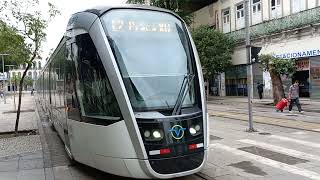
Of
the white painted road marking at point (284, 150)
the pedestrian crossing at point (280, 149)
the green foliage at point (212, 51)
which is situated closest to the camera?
the pedestrian crossing at point (280, 149)

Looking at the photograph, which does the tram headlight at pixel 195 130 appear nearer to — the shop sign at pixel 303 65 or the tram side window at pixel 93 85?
the tram side window at pixel 93 85

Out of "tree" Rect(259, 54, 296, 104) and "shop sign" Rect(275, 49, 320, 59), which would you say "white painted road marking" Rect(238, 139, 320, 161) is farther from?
"shop sign" Rect(275, 49, 320, 59)

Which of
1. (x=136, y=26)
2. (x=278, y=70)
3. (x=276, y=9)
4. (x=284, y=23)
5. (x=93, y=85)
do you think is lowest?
(x=93, y=85)

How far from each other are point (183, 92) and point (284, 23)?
25.5m

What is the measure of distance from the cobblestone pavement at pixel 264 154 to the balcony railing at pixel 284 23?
51.4ft

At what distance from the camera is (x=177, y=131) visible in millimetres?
6555

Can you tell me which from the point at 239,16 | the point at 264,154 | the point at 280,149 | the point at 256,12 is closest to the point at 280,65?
the point at 256,12

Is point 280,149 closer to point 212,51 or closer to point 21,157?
point 21,157

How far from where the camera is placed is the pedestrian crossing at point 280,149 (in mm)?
8062

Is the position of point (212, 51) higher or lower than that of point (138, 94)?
higher

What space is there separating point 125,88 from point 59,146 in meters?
6.44

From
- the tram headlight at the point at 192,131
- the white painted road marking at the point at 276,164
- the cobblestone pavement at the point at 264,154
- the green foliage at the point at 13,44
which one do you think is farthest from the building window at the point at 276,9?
the tram headlight at the point at 192,131

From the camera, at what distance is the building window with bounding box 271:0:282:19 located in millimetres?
31422

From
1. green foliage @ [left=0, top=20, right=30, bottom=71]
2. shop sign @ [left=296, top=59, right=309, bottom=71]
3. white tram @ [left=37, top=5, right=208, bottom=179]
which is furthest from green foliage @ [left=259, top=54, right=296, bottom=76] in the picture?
white tram @ [left=37, top=5, right=208, bottom=179]
